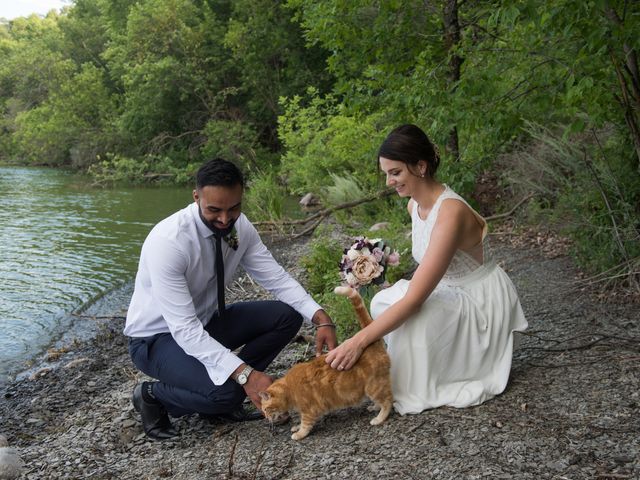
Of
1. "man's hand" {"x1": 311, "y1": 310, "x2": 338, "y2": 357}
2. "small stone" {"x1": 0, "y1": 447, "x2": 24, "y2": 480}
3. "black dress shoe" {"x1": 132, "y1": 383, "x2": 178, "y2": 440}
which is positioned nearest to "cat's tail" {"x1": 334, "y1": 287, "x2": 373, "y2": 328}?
"man's hand" {"x1": 311, "y1": 310, "x2": 338, "y2": 357}

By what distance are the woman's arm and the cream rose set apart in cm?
52

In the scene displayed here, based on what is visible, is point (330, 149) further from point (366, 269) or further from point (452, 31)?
point (366, 269)

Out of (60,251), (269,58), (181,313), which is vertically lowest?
(60,251)

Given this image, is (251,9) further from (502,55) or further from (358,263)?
(358,263)

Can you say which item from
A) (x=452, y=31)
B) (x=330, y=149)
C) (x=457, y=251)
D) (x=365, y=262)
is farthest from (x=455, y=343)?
(x=330, y=149)

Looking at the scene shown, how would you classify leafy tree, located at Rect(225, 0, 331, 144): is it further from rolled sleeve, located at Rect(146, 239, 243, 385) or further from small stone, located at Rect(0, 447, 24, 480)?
small stone, located at Rect(0, 447, 24, 480)

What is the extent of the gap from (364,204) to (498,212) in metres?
3.03

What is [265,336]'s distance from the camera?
4785mm

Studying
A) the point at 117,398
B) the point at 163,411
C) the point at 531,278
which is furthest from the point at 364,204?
the point at 163,411

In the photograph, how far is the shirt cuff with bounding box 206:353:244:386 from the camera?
399 cm

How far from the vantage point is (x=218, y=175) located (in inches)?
156

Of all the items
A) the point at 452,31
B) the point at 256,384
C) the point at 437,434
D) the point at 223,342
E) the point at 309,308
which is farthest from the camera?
the point at 452,31

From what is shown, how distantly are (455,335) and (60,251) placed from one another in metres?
12.6

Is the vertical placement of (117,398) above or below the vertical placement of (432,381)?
below
